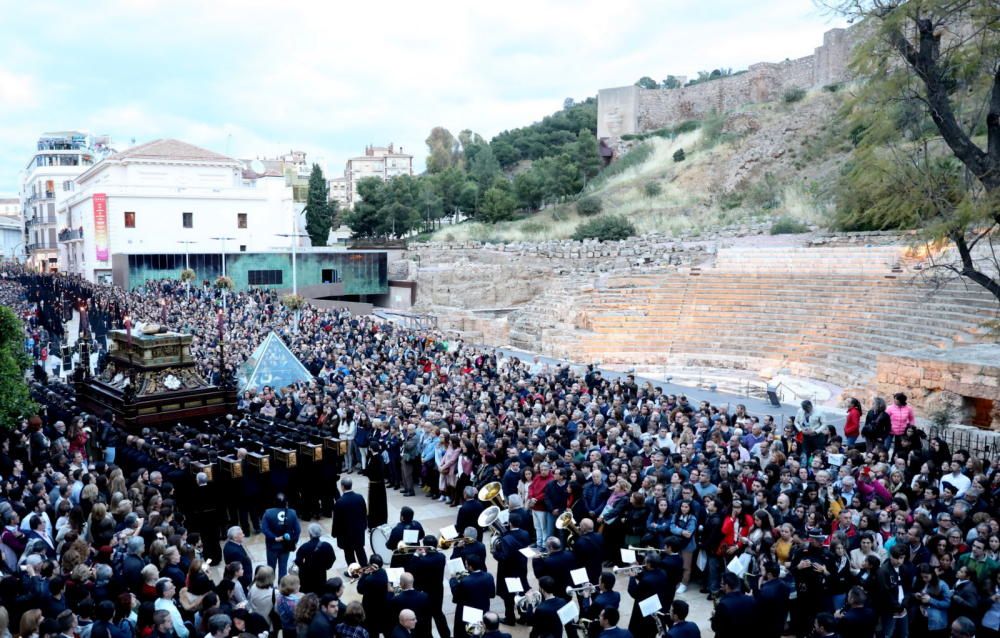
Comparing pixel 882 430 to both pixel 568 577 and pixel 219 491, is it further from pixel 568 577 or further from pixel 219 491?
pixel 219 491

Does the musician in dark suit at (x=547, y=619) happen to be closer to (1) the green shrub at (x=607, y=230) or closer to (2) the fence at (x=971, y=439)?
(2) the fence at (x=971, y=439)

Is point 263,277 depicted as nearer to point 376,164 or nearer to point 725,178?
point 725,178

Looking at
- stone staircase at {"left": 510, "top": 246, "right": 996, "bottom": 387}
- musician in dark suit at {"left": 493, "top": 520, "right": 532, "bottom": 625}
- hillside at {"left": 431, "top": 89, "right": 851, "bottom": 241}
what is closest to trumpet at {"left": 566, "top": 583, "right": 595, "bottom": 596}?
musician in dark suit at {"left": 493, "top": 520, "right": 532, "bottom": 625}

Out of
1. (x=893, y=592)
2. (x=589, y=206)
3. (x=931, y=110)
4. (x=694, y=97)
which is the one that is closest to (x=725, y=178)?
(x=589, y=206)

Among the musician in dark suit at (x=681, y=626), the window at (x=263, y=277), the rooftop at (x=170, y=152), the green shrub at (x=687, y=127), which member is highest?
the green shrub at (x=687, y=127)

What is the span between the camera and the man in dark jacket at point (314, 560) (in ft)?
27.2

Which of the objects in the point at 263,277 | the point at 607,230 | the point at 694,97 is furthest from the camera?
the point at 694,97

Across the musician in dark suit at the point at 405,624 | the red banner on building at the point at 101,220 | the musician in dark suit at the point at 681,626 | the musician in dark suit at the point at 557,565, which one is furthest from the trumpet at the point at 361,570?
the red banner on building at the point at 101,220

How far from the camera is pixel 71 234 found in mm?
52469

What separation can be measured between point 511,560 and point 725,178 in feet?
173

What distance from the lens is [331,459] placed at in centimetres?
1241

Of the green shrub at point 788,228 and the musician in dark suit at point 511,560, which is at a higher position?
the green shrub at point 788,228

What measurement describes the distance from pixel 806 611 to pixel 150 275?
41136 millimetres

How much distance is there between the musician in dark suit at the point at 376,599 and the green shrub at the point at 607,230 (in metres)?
40.7
